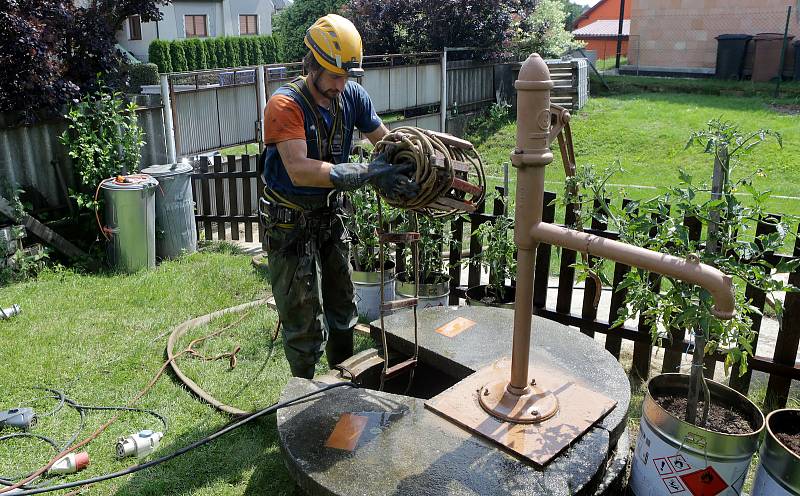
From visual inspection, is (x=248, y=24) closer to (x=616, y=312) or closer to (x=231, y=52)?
(x=231, y=52)

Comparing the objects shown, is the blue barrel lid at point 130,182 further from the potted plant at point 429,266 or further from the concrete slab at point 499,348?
the concrete slab at point 499,348

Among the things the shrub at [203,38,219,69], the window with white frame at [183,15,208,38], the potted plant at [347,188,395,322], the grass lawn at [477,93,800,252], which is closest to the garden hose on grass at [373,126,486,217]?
the potted plant at [347,188,395,322]

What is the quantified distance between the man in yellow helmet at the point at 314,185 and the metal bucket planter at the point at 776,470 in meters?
2.02

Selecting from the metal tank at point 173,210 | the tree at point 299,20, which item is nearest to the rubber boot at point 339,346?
the metal tank at point 173,210

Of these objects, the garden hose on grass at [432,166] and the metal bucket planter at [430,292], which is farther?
the metal bucket planter at [430,292]

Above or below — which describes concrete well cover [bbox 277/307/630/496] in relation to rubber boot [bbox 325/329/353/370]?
above

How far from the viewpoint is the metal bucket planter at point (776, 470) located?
8.35 ft

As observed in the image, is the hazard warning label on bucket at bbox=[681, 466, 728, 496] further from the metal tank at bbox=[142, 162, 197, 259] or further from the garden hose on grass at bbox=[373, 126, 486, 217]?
the metal tank at bbox=[142, 162, 197, 259]

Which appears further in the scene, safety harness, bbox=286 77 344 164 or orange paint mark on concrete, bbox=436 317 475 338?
orange paint mark on concrete, bbox=436 317 475 338

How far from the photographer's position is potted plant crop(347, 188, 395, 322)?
5348 mm

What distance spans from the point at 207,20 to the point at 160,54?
646 cm

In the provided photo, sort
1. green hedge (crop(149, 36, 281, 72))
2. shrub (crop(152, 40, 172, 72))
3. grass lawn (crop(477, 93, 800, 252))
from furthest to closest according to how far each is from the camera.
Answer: green hedge (crop(149, 36, 281, 72))
shrub (crop(152, 40, 172, 72))
grass lawn (crop(477, 93, 800, 252))

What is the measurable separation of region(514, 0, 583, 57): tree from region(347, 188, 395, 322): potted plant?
11669 mm

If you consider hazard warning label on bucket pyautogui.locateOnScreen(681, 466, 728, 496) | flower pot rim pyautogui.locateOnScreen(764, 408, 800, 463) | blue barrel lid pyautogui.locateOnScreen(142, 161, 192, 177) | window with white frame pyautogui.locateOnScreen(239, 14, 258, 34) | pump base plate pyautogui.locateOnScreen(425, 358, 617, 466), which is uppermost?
window with white frame pyautogui.locateOnScreen(239, 14, 258, 34)
